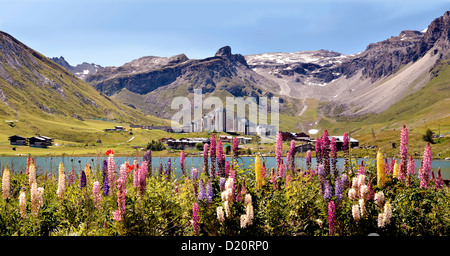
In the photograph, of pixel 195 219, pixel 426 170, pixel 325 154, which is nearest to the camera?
pixel 195 219

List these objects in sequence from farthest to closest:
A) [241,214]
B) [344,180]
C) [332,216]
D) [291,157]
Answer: [291,157] → [344,180] → [241,214] → [332,216]

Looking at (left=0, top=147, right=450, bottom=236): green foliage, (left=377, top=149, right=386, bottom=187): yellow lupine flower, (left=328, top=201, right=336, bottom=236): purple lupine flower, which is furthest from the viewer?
(left=377, top=149, right=386, bottom=187): yellow lupine flower

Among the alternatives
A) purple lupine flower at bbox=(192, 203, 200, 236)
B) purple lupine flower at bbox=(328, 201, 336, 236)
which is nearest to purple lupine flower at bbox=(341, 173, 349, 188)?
purple lupine flower at bbox=(328, 201, 336, 236)

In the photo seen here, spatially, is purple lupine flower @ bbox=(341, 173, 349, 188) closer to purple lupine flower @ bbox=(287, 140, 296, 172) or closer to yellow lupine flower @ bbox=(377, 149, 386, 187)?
yellow lupine flower @ bbox=(377, 149, 386, 187)

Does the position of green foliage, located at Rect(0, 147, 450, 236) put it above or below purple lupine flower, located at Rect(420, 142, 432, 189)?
below

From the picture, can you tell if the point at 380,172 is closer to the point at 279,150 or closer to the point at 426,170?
the point at 426,170

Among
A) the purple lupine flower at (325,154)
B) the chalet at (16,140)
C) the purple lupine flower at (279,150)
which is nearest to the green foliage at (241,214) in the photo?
the purple lupine flower at (325,154)

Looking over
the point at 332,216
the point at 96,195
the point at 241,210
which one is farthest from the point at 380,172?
the point at 96,195

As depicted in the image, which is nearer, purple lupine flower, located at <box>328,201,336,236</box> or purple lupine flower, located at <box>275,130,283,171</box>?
purple lupine flower, located at <box>328,201,336,236</box>

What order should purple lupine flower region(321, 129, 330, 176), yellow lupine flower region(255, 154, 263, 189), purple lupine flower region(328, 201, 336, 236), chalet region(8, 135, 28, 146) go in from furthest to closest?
chalet region(8, 135, 28, 146), purple lupine flower region(321, 129, 330, 176), yellow lupine flower region(255, 154, 263, 189), purple lupine flower region(328, 201, 336, 236)

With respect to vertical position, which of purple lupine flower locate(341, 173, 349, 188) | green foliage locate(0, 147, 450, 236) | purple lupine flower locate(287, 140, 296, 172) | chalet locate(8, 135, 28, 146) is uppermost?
purple lupine flower locate(287, 140, 296, 172)

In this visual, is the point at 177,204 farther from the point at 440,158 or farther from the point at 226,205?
the point at 440,158

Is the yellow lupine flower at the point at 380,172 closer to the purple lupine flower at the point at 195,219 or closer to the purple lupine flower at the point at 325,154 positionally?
the purple lupine flower at the point at 325,154
